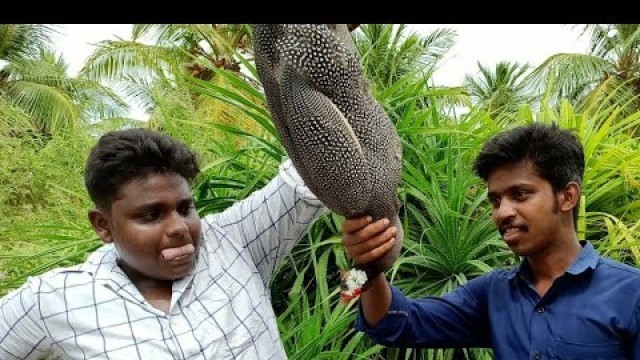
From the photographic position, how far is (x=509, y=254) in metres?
2.33

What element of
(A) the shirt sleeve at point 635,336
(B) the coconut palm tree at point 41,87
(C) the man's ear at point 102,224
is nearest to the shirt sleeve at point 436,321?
(A) the shirt sleeve at point 635,336

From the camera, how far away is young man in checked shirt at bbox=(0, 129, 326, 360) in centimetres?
140

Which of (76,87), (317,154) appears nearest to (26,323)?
(317,154)

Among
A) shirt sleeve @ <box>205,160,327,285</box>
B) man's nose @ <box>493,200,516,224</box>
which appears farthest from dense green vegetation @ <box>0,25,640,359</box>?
man's nose @ <box>493,200,516,224</box>

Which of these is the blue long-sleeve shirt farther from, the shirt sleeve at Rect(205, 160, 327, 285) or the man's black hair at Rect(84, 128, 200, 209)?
the man's black hair at Rect(84, 128, 200, 209)

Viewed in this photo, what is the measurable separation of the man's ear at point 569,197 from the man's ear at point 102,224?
2.91 feet

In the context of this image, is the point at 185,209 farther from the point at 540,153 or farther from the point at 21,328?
the point at 540,153

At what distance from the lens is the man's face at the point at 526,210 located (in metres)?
1.48

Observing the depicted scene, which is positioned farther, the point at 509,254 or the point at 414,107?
the point at 414,107

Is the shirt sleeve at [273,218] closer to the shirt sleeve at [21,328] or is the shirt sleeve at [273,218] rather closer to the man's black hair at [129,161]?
the man's black hair at [129,161]

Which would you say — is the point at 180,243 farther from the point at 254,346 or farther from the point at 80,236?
the point at 80,236

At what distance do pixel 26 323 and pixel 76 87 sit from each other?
13.0 metres

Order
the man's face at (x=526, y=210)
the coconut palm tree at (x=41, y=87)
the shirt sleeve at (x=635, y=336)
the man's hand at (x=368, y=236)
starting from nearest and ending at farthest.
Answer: the man's hand at (x=368, y=236) → the shirt sleeve at (x=635, y=336) → the man's face at (x=526, y=210) → the coconut palm tree at (x=41, y=87)

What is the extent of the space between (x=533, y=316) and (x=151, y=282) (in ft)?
2.44
